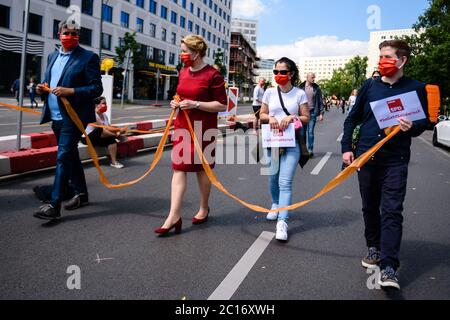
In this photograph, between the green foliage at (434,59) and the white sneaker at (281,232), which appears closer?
the white sneaker at (281,232)

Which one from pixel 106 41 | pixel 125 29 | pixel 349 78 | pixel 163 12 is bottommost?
pixel 106 41

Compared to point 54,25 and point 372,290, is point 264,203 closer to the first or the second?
point 372,290

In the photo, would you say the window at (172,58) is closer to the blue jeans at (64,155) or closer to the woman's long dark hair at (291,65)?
the blue jeans at (64,155)

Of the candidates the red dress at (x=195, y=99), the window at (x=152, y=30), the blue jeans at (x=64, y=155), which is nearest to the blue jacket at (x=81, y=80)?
the blue jeans at (x=64, y=155)

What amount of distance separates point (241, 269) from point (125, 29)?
4719 centimetres

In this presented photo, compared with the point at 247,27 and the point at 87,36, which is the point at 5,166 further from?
the point at 247,27

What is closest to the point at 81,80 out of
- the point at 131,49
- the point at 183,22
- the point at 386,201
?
the point at 386,201

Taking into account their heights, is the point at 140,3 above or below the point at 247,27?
below

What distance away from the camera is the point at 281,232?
4398 mm

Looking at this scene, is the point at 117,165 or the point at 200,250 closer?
the point at 200,250

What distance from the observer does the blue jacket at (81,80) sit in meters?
4.79

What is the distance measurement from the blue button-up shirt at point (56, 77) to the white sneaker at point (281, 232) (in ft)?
8.73

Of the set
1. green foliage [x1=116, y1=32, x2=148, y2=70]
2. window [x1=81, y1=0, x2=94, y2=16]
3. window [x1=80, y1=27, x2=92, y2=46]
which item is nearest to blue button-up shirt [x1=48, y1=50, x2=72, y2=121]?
green foliage [x1=116, y1=32, x2=148, y2=70]
